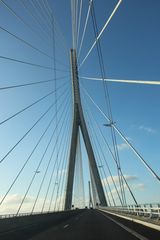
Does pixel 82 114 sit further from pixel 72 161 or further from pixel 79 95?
pixel 72 161

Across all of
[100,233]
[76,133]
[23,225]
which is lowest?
[100,233]

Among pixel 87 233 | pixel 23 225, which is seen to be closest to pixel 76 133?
pixel 23 225

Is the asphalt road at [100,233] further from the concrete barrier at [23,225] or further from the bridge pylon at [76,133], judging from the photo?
the bridge pylon at [76,133]

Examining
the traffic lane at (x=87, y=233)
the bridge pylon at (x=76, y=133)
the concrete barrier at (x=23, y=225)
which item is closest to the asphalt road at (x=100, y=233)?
the traffic lane at (x=87, y=233)

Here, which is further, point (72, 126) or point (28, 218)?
point (72, 126)

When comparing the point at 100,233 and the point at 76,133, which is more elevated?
the point at 76,133

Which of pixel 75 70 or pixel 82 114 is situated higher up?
pixel 75 70

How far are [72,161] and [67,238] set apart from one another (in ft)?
125

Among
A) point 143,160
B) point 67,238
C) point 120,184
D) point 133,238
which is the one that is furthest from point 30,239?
point 120,184

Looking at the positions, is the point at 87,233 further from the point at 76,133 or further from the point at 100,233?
the point at 76,133

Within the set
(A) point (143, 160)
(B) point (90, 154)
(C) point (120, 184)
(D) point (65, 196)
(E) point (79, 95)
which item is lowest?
(A) point (143, 160)

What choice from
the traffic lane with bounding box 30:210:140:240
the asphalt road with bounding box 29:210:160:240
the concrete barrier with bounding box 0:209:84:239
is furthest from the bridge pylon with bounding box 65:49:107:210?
the asphalt road with bounding box 29:210:160:240

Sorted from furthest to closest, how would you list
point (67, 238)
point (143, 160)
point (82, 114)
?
point (82, 114) < point (143, 160) < point (67, 238)

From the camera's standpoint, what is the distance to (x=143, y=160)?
2289cm
